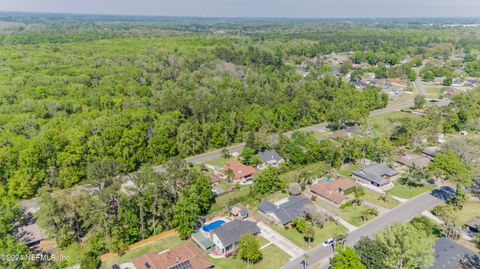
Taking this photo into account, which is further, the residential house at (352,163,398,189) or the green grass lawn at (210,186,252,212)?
the residential house at (352,163,398,189)

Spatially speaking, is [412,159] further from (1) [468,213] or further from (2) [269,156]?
(2) [269,156]

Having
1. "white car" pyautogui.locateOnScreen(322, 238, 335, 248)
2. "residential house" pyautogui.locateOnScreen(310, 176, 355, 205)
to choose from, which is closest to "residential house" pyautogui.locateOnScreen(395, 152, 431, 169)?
"residential house" pyautogui.locateOnScreen(310, 176, 355, 205)

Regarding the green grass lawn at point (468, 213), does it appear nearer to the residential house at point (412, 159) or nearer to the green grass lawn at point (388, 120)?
the residential house at point (412, 159)

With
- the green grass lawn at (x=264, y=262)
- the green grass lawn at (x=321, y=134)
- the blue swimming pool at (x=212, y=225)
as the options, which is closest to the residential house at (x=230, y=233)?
the green grass lawn at (x=264, y=262)

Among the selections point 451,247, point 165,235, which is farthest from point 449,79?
point 165,235

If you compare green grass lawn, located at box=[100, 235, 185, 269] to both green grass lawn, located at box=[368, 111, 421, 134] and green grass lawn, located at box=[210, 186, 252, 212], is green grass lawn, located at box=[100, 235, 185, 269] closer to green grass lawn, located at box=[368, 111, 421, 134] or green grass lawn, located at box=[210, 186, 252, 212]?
green grass lawn, located at box=[210, 186, 252, 212]
